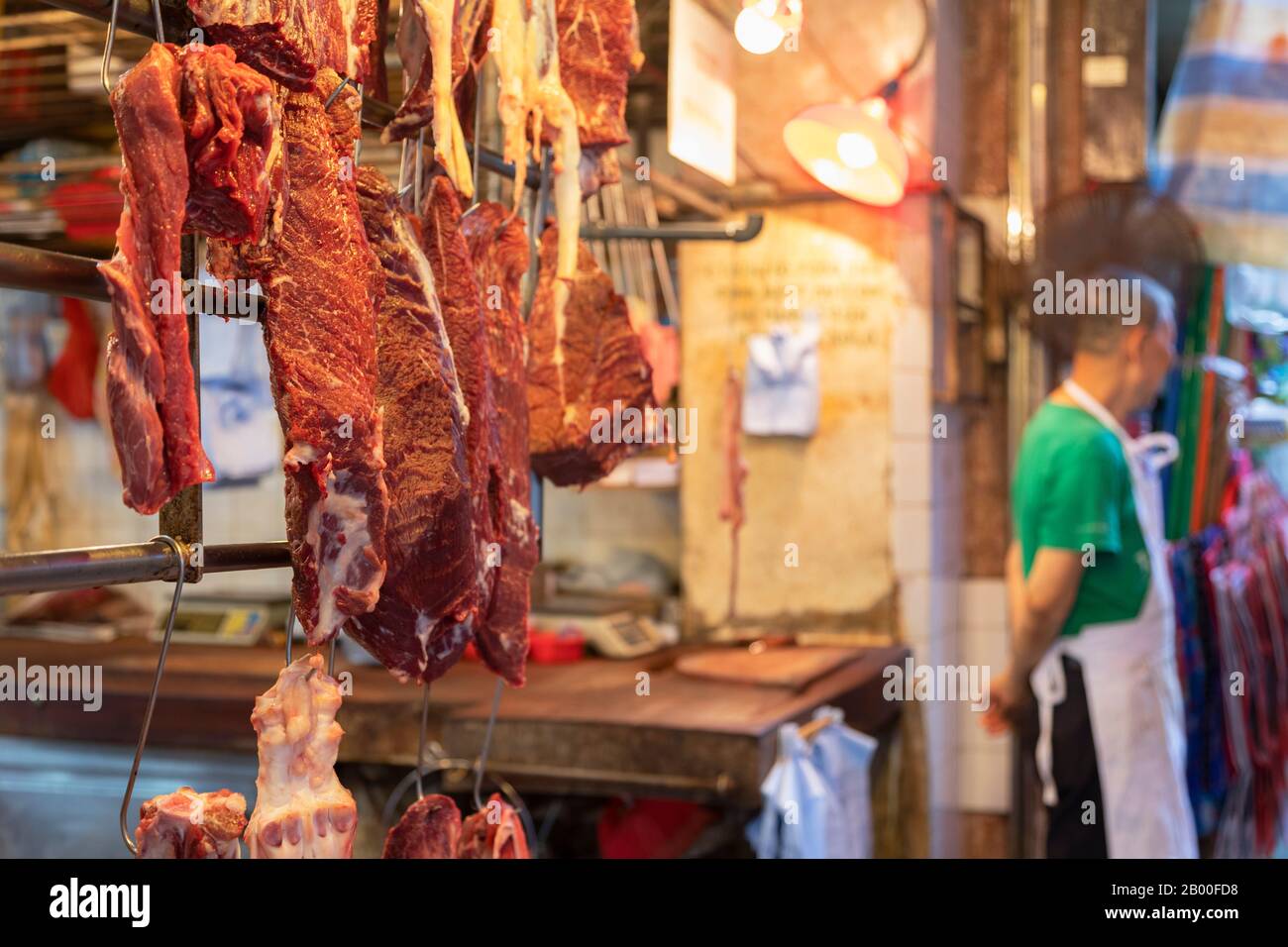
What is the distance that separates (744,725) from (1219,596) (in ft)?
10.6

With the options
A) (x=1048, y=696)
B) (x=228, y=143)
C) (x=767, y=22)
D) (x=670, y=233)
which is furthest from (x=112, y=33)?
(x=1048, y=696)

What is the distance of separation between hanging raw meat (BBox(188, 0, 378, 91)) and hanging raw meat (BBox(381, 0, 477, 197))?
0.56ft

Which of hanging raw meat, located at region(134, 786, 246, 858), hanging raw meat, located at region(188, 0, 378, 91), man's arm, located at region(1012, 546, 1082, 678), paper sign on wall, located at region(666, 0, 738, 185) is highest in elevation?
paper sign on wall, located at region(666, 0, 738, 185)

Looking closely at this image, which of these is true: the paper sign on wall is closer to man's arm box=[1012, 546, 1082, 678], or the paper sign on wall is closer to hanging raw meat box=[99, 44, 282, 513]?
man's arm box=[1012, 546, 1082, 678]

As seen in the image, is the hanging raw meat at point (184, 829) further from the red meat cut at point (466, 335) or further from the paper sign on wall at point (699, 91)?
the paper sign on wall at point (699, 91)

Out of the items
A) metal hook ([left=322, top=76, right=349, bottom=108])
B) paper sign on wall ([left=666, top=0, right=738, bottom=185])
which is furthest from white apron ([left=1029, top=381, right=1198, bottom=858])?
metal hook ([left=322, top=76, right=349, bottom=108])

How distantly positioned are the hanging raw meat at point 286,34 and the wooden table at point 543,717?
209cm

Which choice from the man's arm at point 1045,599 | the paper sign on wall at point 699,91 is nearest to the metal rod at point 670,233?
the paper sign on wall at point 699,91

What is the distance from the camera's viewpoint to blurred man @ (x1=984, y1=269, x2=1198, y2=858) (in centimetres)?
460

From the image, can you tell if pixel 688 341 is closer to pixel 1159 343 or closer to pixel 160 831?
pixel 1159 343

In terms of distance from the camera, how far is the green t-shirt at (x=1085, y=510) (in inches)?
179

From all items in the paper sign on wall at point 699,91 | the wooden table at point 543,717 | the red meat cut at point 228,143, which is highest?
the paper sign on wall at point 699,91

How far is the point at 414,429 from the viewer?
66.2 inches

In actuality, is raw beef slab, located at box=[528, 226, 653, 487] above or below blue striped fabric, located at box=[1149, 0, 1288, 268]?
below
